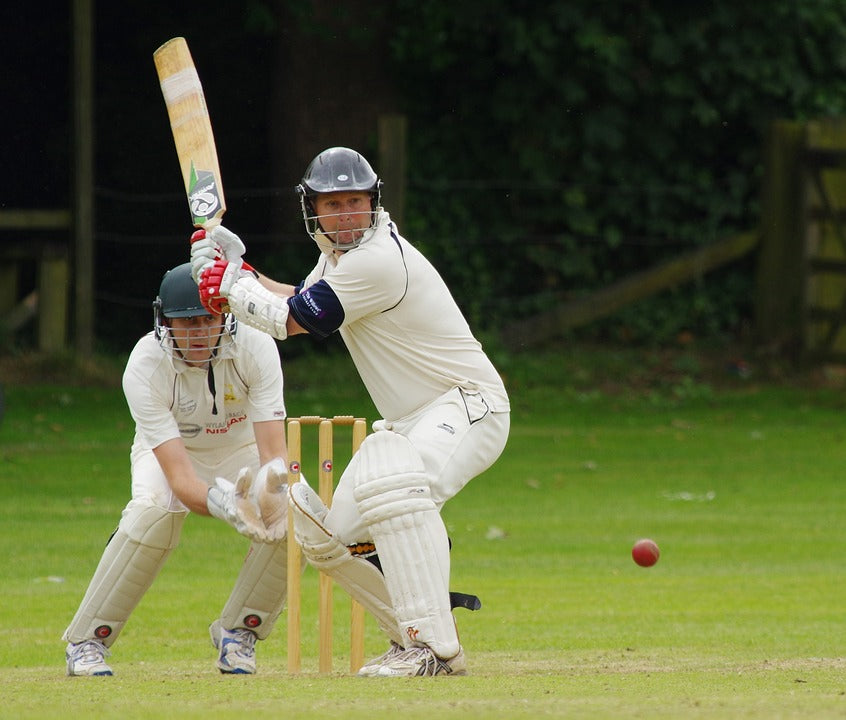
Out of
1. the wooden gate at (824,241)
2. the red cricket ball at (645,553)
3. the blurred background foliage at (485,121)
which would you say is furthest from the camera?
the blurred background foliage at (485,121)

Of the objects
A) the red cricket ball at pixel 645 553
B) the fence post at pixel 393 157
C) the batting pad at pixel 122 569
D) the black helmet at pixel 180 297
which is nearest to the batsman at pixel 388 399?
the black helmet at pixel 180 297

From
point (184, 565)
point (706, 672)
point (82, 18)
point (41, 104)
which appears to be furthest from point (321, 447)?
point (41, 104)

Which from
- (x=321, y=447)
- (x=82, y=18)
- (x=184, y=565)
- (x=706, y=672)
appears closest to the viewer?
(x=706, y=672)

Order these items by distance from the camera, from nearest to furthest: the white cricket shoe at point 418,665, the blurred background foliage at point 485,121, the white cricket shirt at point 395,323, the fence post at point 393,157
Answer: the white cricket shoe at point 418,665, the white cricket shirt at point 395,323, the fence post at point 393,157, the blurred background foliage at point 485,121

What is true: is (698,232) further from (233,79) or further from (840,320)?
(233,79)

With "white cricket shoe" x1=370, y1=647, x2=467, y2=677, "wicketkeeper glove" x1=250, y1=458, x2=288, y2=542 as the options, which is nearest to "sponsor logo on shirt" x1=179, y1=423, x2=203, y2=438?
"wicketkeeper glove" x1=250, y1=458, x2=288, y2=542

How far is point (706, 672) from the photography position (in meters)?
4.58

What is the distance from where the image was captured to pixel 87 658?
496cm

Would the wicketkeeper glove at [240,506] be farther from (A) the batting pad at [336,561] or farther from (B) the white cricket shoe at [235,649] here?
(B) the white cricket shoe at [235,649]

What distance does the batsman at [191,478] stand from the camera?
4969 mm

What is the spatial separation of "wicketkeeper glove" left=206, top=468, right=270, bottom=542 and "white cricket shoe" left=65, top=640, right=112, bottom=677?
0.54 m

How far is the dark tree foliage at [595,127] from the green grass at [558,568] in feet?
3.57

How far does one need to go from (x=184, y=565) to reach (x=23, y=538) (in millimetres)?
861

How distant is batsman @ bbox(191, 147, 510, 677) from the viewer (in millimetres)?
4492
